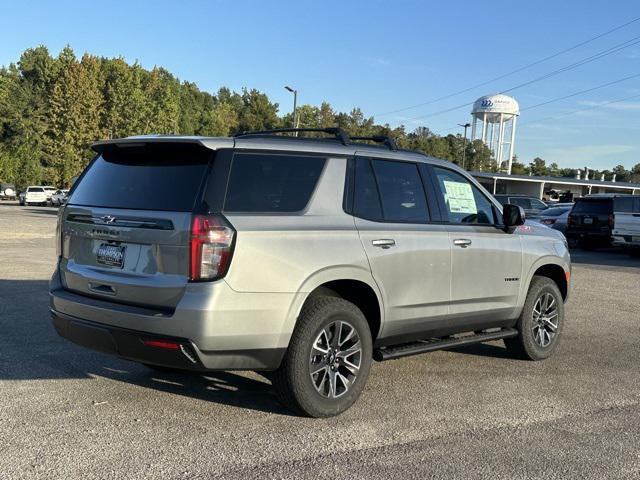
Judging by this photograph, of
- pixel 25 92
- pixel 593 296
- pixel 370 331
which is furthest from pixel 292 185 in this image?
pixel 25 92

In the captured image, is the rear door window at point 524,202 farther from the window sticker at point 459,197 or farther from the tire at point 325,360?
the tire at point 325,360

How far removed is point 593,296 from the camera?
35.4 feet

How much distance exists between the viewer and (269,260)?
403cm

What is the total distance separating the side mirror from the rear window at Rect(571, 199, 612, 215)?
15847mm

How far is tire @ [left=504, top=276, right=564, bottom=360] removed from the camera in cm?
611

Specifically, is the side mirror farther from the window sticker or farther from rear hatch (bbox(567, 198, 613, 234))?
rear hatch (bbox(567, 198, 613, 234))

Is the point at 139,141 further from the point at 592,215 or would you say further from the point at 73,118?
the point at 73,118

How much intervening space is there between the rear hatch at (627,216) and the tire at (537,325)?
13.5m

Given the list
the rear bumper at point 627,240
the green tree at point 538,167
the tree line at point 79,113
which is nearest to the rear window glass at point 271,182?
the rear bumper at point 627,240

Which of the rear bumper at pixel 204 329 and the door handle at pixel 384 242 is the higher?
the door handle at pixel 384 242

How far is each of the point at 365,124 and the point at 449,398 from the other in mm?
74993

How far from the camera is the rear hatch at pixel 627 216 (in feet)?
60.0

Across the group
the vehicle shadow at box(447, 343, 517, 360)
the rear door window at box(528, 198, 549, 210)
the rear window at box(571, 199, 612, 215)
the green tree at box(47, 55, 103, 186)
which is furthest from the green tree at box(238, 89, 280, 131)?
the vehicle shadow at box(447, 343, 517, 360)

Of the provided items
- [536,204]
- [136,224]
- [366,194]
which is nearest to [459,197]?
[366,194]
